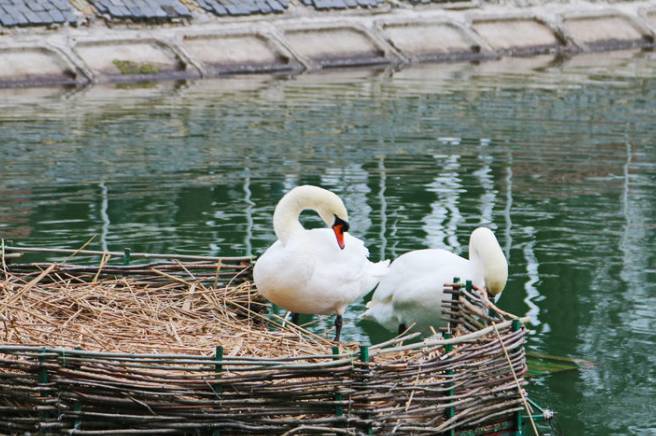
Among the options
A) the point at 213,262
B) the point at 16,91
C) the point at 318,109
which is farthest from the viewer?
the point at 16,91

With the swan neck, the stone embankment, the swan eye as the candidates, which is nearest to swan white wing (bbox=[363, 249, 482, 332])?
the swan eye

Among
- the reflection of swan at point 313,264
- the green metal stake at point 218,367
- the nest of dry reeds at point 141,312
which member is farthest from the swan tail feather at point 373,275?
the green metal stake at point 218,367

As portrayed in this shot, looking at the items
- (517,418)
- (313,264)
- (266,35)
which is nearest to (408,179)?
(313,264)

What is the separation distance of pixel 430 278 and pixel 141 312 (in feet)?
6.66

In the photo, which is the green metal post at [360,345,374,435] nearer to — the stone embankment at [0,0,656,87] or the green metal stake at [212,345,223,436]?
the green metal stake at [212,345,223,436]

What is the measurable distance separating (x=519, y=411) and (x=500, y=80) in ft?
64.8

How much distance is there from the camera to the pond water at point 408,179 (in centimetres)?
1058

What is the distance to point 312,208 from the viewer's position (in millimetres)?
8742

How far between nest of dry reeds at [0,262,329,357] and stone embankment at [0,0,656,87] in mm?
16944

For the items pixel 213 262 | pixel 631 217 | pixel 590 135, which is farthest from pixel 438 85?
pixel 213 262

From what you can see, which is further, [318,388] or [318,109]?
[318,109]

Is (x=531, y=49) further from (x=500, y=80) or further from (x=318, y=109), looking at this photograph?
(x=318, y=109)

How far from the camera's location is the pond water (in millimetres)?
10578

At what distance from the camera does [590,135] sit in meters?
19.5
